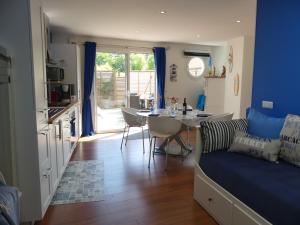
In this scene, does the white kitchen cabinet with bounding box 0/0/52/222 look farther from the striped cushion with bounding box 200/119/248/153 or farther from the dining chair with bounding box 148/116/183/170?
the dining chair with bounding box 148/116/183/170

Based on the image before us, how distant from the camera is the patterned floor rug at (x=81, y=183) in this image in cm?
263

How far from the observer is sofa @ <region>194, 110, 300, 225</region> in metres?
1.55

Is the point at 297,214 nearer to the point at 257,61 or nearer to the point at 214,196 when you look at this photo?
the point at 214,196

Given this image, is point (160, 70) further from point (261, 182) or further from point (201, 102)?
point (261, 182)

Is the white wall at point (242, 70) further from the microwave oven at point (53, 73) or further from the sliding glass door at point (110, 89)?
the microwave oven at point (53, 73)

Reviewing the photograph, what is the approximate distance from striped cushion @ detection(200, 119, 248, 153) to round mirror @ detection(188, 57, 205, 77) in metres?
4.35

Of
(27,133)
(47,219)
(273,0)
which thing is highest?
(273,0)

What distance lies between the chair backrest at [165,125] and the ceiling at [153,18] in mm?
1588

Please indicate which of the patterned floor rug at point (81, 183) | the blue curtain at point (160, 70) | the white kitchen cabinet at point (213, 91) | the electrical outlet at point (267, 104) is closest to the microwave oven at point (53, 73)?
the patterned floor rug at point (81, 183)

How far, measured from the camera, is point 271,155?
2.13 metres

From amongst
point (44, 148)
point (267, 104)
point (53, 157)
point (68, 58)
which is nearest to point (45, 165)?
point (44, 148)

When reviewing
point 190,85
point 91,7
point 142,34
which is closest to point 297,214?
point 91,7

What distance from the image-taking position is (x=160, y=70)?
6.14 metres

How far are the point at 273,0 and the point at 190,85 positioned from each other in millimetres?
4044
